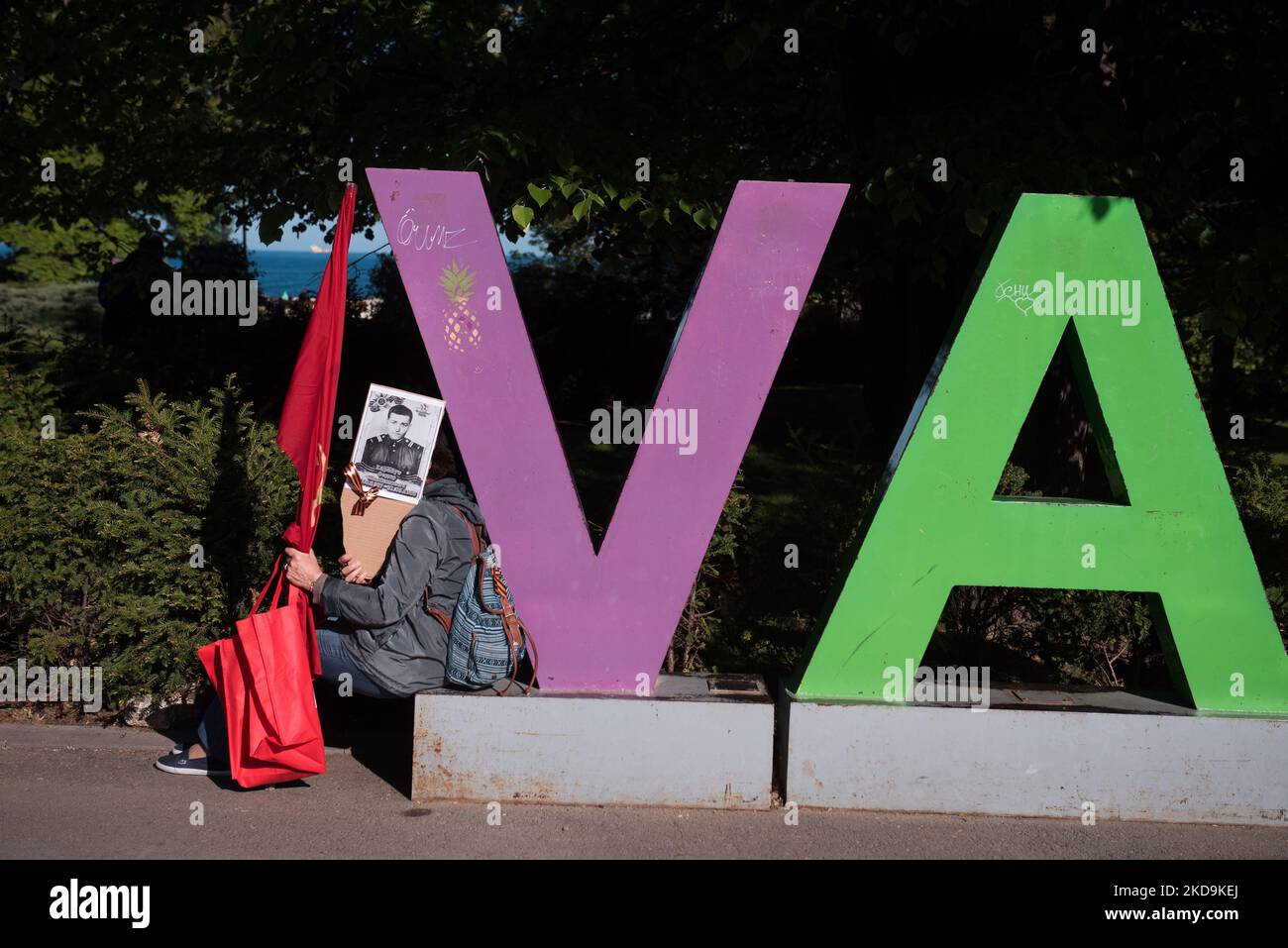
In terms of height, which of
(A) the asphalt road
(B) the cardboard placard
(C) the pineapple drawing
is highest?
(C) the pineapple drawing

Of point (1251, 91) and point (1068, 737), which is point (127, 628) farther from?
point (1251, 91)

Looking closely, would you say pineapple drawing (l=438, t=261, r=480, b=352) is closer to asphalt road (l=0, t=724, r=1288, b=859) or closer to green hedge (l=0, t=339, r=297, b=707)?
green hedge (l=0, t=339, r=297, b=707)

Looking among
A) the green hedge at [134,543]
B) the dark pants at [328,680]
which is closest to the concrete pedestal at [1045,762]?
the dark pants at [328,680]

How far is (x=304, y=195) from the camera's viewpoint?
283 inches

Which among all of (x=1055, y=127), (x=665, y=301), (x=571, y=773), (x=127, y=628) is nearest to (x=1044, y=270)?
(x=1055, y=127)

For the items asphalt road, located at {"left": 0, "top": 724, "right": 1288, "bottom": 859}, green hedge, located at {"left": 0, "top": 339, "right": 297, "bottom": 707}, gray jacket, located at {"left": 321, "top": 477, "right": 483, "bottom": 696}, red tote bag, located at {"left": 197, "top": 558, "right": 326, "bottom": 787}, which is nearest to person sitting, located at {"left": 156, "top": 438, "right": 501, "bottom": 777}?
gray jacket, located at {"left": 321, "top": 477, "right": 483, "bottom": 696}

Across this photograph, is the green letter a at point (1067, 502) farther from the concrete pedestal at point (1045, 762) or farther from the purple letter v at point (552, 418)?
the purple letter v at point (552, 418)

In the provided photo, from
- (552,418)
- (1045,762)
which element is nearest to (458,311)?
(552,418)

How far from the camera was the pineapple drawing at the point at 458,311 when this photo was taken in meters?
4.97

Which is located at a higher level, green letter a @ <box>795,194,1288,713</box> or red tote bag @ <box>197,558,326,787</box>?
green letter a @ <box>795,194,1288,713</box>

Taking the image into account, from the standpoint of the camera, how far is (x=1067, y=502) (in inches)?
195

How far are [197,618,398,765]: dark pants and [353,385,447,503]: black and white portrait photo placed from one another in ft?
2.11

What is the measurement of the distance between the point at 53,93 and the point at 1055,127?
751 cm

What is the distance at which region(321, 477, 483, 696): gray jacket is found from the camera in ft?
15.8
